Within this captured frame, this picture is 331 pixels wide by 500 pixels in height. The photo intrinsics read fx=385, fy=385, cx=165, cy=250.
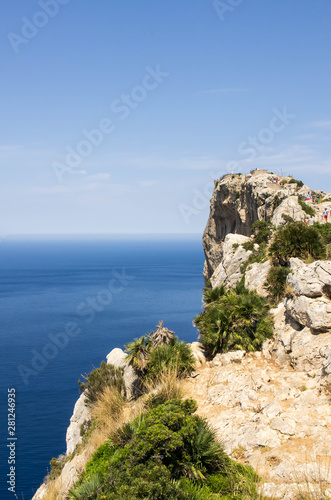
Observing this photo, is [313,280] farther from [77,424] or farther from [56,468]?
[56,468]

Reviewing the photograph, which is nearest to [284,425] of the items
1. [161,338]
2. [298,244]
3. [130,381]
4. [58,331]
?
[161,338]

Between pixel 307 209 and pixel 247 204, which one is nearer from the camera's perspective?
pixel 307 209

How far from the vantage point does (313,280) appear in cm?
1482

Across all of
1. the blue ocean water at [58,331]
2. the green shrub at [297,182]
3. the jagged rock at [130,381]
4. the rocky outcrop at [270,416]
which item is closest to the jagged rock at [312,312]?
the rocky outcrop at [270,416]

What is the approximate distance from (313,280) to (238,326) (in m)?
3.56

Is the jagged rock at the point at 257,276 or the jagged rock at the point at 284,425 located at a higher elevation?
the jagged rock at the point at 257,276

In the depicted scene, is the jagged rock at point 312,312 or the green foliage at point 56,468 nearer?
the jagged rock at point 312,312

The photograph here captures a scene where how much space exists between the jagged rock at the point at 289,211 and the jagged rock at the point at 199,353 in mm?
12676

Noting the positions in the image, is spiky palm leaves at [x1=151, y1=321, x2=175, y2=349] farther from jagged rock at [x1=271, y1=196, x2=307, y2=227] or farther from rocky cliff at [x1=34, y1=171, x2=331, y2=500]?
jagged rock at [x1=271, y1=196, x2=307, y2=227]

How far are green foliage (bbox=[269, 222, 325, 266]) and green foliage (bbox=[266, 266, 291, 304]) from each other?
82cm

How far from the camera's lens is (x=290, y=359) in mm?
14039

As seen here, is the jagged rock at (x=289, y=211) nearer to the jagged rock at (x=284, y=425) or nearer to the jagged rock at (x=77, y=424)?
the jagged rock at (x=77, y=424)

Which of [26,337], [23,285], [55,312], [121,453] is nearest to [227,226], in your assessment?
[121,453]

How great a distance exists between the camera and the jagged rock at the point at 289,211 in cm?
2678
